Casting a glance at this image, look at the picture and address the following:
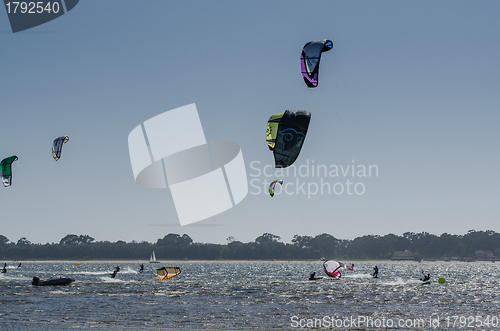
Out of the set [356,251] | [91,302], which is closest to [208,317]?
[91,302]

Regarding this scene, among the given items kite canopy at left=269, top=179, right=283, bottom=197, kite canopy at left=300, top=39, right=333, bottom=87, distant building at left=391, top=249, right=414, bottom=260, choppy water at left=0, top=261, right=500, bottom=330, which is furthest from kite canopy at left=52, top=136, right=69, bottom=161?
distant building at left=391, top=249, right=414, bottom=260

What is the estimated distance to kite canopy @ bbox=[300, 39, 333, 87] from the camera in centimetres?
1825

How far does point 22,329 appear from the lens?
16.6m

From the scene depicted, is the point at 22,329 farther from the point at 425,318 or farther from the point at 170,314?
the point at 425,318

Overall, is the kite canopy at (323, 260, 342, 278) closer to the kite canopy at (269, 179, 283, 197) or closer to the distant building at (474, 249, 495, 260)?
the kite canopy at (269, 179, 283, 197)

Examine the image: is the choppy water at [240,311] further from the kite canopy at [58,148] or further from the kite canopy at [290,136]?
the kite canopy at [58,148]

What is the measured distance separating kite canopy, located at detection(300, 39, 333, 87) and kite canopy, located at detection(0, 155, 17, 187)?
21442mm

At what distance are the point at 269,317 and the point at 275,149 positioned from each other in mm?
7212

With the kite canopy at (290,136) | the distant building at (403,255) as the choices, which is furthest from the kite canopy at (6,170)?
the distant building at (403,255)

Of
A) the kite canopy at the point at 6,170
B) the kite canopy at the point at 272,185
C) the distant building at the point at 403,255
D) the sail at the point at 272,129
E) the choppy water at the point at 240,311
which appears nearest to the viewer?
the choppy water at the point at 240,311

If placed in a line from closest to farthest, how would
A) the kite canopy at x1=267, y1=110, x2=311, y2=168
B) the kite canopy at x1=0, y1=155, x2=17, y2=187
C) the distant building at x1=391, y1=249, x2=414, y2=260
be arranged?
the kite canopy at x1=267, y1=110, x2=311, y2=168
the kite canopy at x1=0, y1=155, x2=17, y2=187
the distant building at x1=391, y1=249, x2=414, y2=260

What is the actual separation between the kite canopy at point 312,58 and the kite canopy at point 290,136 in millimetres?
1846

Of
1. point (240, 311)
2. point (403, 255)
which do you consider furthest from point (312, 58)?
point (403, 255)

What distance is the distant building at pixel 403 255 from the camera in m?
157
